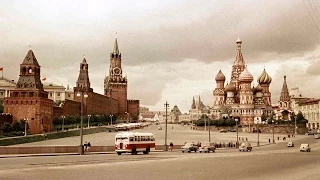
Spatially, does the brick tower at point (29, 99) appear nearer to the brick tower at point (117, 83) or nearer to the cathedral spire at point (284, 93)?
the cathedral spire at point (284, 93)

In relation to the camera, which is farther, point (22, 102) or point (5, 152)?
point (22, 102)

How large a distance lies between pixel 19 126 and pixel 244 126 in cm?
6421

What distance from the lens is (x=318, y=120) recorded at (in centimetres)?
12862

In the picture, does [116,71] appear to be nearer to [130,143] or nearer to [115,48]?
[115,48]

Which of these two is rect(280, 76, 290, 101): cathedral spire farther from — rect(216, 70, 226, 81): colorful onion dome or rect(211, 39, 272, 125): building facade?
rect(216, 70, 226, 81): colorful onion dome

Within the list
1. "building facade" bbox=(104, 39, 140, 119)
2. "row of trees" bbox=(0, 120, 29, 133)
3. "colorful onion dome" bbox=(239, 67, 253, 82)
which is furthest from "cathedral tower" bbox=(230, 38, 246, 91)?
"row of trees" bbox=(0, 120, 29, 133)

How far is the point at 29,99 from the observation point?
81.5 metres

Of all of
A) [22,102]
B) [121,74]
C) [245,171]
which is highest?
[121,74]

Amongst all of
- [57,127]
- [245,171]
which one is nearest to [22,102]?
[57,127]

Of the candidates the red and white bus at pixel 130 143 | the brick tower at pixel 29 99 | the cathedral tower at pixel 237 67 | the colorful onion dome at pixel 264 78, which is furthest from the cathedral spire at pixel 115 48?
the red and white bus at pixel 130 143

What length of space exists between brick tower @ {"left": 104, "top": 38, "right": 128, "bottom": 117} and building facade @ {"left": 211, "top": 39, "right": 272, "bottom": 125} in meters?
45.1

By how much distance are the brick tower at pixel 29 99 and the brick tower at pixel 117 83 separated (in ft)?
297

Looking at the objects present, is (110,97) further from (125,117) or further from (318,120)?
(318,120)

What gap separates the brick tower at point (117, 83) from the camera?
6905 inches
